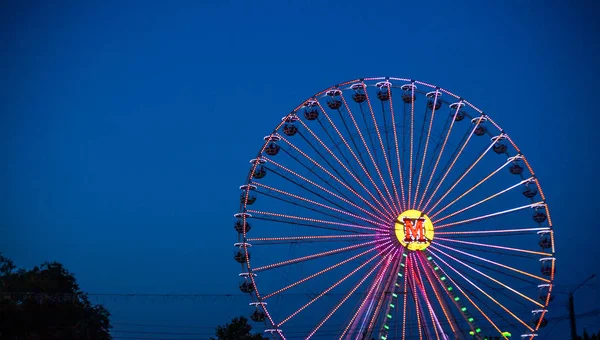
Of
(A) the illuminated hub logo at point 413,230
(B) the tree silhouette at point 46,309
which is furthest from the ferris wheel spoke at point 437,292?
(B) the tree silhouette at point 46,309

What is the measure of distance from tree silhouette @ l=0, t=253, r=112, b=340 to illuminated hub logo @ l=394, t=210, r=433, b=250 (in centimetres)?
2054

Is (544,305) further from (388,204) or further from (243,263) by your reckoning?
(243,263)

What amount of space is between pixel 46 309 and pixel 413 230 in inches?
1120

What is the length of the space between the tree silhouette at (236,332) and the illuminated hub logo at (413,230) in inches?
1255

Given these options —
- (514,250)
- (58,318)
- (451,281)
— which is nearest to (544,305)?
(514,250)

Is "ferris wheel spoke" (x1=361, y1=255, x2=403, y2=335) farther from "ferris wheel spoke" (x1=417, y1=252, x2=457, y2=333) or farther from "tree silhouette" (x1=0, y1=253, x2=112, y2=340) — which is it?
"tree silhouette" (x1=0, y1=253, x2=112, y2=340)

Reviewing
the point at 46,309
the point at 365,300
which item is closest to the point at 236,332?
the point at 46,309

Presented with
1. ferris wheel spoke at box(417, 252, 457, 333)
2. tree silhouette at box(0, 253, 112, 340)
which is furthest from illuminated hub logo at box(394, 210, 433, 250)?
tree silhouette at box(0, 253, 112, 340)

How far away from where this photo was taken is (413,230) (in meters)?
30.8

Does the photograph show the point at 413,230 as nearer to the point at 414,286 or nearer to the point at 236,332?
the point at 414,286

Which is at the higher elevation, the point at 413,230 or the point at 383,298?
the point at 413,230

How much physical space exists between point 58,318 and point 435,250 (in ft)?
95.4

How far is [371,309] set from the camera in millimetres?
29266

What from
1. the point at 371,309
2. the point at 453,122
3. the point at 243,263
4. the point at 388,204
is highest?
the point at 453,122
